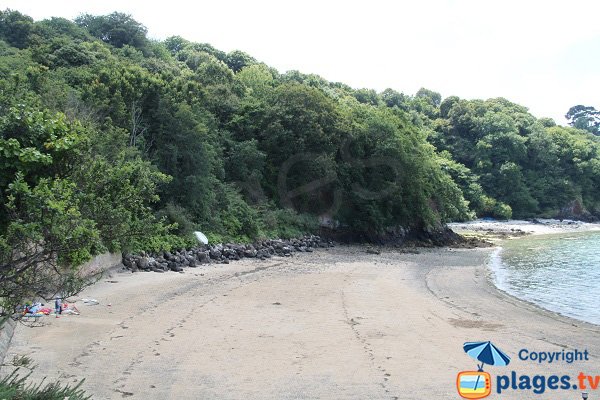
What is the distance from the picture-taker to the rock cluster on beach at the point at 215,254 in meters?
18.5

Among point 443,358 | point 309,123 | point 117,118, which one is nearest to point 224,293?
point 443,358

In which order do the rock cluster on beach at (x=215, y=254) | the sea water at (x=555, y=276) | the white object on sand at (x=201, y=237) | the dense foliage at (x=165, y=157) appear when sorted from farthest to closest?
the white object on sand at (x=201, y=237)
the rock cluster on beach at (x=215, y=254)
the sea water at (x=555, y=276)
the dense foliage at (x=165, y=157)

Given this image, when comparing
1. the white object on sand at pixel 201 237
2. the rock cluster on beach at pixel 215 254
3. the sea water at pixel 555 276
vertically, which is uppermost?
the white object on sand at pixel 201 237

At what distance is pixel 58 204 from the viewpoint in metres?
4.46

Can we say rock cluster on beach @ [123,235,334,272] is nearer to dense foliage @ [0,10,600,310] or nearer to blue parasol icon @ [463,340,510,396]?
dense foliage @ [0,10,600,310]

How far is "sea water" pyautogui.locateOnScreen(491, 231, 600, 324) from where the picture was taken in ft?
53.3

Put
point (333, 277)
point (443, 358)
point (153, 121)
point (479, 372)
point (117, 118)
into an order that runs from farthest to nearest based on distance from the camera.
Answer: point (153, 121) → point (117, 118) → point (333, 277) → point (443, 358) → point (479, 372)

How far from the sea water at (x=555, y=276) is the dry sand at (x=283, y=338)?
Answer: 1397 millimetres

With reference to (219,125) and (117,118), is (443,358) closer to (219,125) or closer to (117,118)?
(117,118)

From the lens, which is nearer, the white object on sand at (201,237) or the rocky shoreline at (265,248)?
the rocky shoreline at (265,248)

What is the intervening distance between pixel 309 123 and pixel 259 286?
18708 mm
